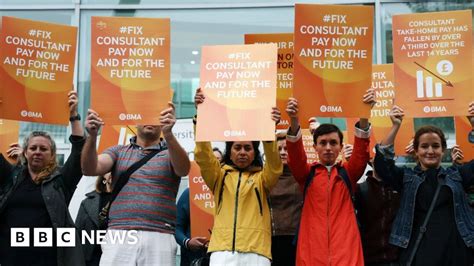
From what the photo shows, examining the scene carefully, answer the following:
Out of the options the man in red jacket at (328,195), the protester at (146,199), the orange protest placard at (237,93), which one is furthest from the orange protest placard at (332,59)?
the protester at (146,199)

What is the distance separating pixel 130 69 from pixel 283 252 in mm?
1780

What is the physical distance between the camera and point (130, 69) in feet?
16.9

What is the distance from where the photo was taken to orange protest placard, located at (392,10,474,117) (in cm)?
520

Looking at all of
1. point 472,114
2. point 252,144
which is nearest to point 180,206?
point 252,144

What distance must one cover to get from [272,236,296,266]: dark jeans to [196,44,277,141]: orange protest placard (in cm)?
101

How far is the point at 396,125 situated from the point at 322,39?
814 millimetres

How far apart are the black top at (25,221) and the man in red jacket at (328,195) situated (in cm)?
180

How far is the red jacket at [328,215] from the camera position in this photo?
15.6 feet

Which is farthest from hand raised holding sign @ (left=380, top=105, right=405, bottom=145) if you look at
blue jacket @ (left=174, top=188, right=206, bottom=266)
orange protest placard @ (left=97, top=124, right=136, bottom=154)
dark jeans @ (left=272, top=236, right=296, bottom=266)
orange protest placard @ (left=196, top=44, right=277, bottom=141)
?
orange protest placard @ (left=97, top=124, right=136, bottom=154)

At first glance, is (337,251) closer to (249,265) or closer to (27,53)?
(249,265)

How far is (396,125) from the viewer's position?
16.7ft

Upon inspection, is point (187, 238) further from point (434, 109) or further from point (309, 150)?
point (434, 109)

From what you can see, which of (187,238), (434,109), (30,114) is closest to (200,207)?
(187,238)

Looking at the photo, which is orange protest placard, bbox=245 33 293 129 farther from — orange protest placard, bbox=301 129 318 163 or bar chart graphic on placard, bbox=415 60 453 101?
bar chart graphic on placard, bbox=415 60 453 101
